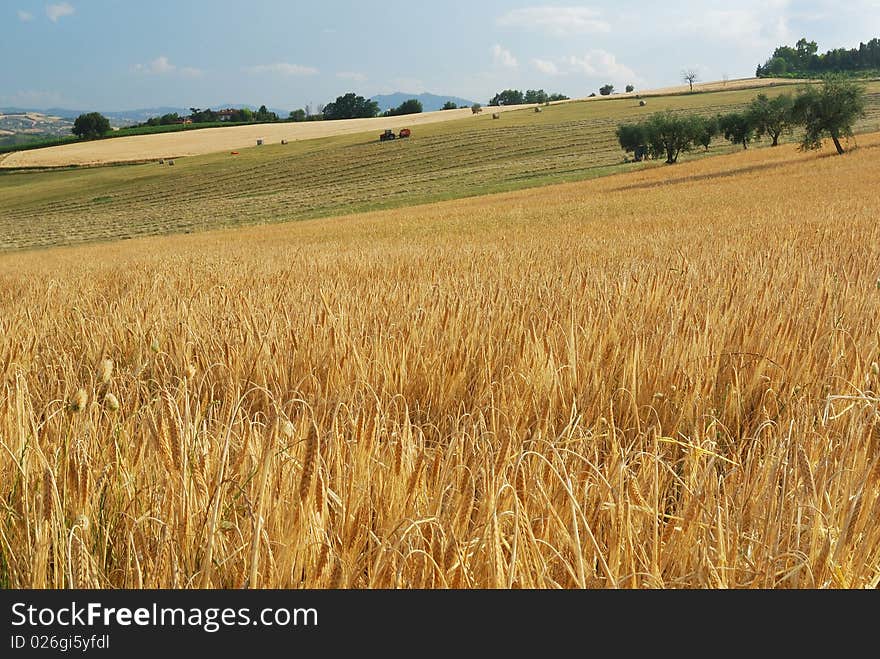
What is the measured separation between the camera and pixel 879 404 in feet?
6.54

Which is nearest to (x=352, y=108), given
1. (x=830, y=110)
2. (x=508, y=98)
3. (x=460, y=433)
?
(x=508, y=98)

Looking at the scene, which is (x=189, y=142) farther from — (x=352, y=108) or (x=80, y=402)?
(x=80, y=402)

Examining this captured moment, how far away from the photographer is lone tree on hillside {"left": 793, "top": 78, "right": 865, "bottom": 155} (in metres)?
38.8

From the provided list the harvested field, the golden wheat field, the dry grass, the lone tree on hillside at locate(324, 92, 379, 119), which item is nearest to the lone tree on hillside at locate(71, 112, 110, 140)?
the harvested field

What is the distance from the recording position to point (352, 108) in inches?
5044

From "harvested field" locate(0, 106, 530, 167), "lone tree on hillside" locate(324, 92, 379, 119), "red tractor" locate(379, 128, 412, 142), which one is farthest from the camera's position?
"lone tree on hillside" locate(324, 92, 379, 119)

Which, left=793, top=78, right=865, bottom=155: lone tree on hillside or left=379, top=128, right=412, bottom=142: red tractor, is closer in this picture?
left=793, top=78, right=865, bottom=155: lone tree on hillside

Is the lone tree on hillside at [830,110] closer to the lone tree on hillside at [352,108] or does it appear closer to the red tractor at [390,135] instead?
the red tractor at [390,135]

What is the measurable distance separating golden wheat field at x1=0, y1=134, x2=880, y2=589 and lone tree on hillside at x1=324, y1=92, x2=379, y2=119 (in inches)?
5091

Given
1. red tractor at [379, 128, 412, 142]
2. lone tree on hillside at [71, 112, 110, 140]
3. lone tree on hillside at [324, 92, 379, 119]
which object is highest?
lone tree on hillside at [324, 92, 379, 119]

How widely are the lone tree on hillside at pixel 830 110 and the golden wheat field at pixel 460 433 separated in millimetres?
39469

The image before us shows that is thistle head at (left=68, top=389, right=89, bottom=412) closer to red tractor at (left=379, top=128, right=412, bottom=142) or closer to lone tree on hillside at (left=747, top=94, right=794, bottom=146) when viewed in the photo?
Result: lone tree on hillside at (left=747, top=94, right=794, bottom=146)

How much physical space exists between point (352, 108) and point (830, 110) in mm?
101020

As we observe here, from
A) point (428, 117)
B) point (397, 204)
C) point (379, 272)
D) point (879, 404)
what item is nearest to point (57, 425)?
point (879, 404)
